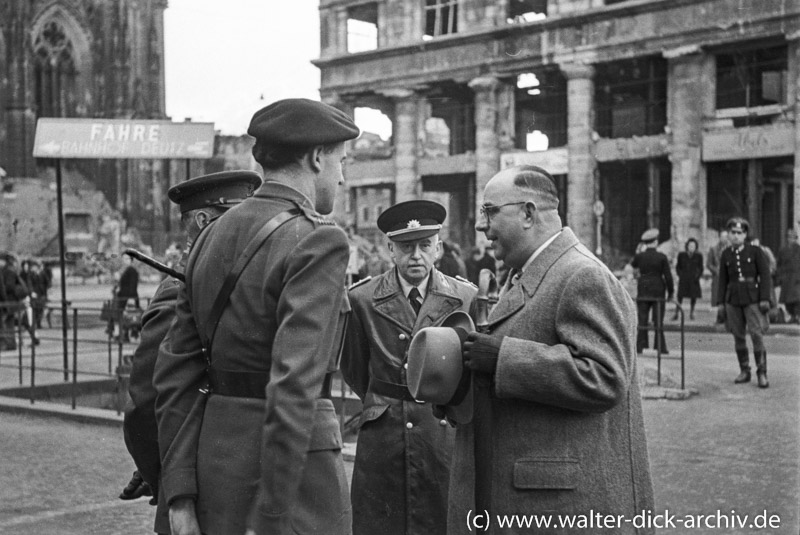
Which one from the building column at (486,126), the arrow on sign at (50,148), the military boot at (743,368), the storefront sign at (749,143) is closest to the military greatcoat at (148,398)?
the arrow on sign at (50,148)

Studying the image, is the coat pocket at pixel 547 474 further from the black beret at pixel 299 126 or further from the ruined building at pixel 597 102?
the ruined building at pixel 597 102

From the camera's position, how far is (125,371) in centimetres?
1194

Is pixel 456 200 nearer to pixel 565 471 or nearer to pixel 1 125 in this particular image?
pixel 1 125

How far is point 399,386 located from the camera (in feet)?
16.0

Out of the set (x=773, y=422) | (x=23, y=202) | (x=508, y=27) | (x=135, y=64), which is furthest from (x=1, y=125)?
(x=773, y=422)

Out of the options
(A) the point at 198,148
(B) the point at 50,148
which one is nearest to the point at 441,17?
(A) the point at 198,148

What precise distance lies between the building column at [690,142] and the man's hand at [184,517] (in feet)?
97.4

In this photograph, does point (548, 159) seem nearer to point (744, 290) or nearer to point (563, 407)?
point (744, 290)

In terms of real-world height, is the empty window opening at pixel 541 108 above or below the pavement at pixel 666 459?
above

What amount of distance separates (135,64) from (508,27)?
23186mm

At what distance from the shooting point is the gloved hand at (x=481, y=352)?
329 cm

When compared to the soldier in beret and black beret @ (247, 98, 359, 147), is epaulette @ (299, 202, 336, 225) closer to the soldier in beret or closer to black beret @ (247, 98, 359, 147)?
the soldier in beret

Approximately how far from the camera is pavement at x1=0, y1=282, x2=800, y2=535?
664 centimetres

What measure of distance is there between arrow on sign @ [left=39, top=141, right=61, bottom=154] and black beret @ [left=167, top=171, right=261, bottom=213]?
29.8 feet
